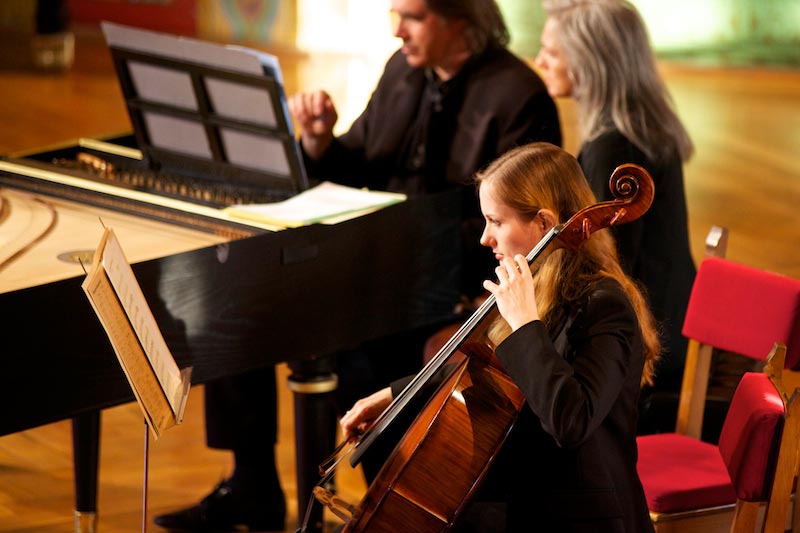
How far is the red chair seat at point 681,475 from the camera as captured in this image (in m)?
2.47

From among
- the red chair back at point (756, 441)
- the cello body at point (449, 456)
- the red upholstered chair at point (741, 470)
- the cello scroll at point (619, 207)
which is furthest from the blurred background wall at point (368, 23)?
the cello body at point (449, 456)

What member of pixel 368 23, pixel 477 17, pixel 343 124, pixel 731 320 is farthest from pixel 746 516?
pixel 368 23

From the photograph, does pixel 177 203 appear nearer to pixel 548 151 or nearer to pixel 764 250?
pixel 548 151

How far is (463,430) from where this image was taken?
1930 mm

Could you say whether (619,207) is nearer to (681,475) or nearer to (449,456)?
(449,456)

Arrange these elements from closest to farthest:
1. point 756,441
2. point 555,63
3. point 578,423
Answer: point 578,423 < point 756,441 < point 555,63

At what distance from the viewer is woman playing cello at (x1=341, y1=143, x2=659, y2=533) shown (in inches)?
74.6

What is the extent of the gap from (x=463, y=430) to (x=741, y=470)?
1.91 ft

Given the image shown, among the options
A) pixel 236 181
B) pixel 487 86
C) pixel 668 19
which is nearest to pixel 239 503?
pixel 236 181

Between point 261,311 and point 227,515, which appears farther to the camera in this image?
point 227,515

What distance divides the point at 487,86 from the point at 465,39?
0.50ft

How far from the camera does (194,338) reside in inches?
101

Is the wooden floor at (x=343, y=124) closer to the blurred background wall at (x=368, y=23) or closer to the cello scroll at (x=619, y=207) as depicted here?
the blurred background wall at (x=368, y=23)

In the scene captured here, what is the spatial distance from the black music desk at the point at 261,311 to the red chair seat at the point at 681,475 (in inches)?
26.7
